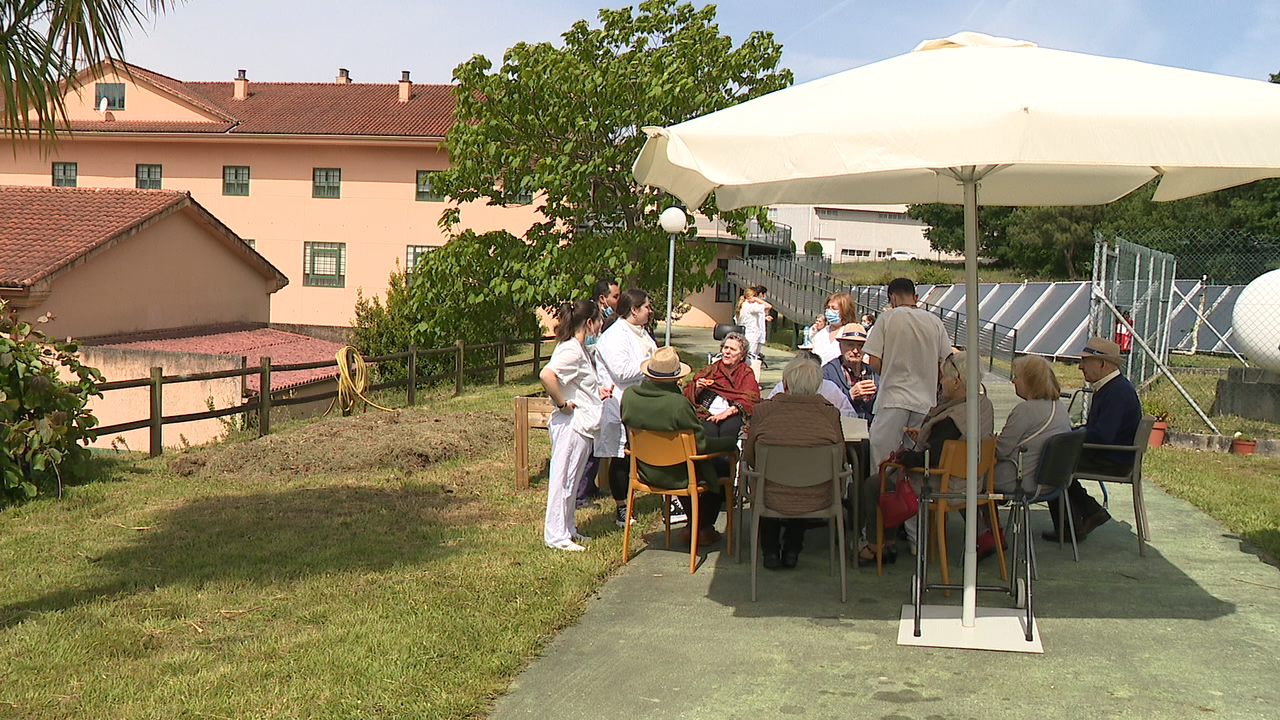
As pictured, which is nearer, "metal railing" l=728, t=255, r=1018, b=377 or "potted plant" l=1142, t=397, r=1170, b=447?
"potted plant" l=1142, t=397, r=1170, b=447

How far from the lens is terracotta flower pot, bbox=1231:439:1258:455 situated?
39.2ft

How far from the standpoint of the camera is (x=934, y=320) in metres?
7.18

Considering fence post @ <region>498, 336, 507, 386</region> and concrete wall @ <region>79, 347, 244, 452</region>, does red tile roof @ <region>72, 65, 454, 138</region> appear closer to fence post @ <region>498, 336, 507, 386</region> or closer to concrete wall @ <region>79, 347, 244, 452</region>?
fence post @ <region>498, 336, 507, 386</region>

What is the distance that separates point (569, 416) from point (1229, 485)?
19.9 ft

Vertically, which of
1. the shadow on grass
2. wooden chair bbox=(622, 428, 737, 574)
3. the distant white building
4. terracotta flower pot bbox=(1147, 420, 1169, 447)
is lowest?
the shadow on grass

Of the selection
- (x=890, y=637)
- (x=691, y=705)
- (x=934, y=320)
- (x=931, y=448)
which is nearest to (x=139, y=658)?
(x=691, y=705)

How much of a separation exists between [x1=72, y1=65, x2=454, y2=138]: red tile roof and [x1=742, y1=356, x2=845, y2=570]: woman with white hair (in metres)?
28.1

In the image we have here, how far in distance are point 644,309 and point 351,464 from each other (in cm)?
424

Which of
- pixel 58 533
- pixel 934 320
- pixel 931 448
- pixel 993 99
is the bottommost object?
pixel 58 533

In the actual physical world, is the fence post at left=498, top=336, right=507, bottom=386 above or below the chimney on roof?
below

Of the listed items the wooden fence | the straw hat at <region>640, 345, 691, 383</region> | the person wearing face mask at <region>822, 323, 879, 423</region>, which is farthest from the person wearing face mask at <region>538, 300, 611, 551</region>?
the wooden fence

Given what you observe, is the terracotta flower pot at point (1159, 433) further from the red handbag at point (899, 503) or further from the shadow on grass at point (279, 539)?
the shadow on grass at point (279, 539)

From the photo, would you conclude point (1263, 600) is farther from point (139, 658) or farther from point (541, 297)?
point (541, 297)

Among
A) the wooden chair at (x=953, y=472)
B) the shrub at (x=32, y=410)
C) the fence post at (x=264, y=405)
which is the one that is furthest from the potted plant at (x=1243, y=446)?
the shrub at (x=32, y=410)
